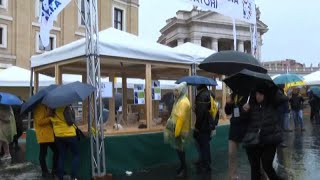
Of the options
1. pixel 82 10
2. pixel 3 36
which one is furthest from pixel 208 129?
pixel 3 36

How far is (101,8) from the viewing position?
120ft

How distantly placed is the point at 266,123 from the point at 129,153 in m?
3.42

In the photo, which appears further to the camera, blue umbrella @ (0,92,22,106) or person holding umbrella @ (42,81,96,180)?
blue umbrella @ (0,92,22,106)

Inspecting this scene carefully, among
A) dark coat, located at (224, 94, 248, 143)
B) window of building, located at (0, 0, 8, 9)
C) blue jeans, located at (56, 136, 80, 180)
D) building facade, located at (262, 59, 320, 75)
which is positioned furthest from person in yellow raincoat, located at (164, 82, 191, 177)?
building facade, located at (262, 59, 320, 75)

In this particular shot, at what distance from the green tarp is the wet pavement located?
0.20 m

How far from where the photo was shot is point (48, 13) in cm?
816

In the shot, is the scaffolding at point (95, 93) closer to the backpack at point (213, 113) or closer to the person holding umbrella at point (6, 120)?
the backpack at point (213, 113)

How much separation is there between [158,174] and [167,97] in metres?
4.25

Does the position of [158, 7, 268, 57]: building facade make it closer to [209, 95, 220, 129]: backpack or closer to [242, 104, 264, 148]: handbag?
[209, 95, 220, 129]: backpack

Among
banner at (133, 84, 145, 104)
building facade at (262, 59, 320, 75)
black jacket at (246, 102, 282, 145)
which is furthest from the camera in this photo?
building facade at (262, 59, 320, 75)

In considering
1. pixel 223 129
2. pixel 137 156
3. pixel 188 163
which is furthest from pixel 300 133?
pixel 137 156

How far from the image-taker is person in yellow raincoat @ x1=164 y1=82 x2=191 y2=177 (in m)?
8.11

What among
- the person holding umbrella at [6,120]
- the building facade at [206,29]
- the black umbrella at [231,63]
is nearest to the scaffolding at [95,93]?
the black umbrella at [231,63]

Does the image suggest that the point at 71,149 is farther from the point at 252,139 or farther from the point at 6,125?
the point at 6,125
